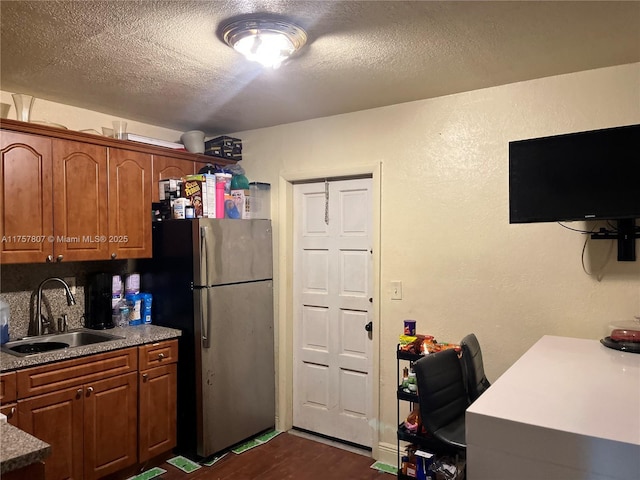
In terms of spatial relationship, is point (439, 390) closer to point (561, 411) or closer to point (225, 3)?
point (561, 411)

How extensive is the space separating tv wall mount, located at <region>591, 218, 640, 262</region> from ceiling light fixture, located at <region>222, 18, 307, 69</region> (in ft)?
5.97

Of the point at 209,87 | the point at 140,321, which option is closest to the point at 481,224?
the point at 209,87

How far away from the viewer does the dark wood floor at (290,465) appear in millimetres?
2869

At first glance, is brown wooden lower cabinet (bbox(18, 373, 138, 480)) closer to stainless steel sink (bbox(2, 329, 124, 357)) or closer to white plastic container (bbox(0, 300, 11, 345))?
stainless steel sink (bbox(2, 329, 124, 357))

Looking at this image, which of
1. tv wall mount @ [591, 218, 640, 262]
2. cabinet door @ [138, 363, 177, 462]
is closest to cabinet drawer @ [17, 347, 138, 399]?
cabinet door @ [138, 363, 177, 462]

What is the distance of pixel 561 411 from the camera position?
1342 millimetres

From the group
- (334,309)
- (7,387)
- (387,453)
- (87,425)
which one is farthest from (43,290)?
(387,453)

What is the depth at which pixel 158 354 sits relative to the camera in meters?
2.96

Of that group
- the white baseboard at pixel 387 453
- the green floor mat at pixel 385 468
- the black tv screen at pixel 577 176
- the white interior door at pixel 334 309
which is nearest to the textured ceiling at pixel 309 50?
the black tv screen at pixel 577 176

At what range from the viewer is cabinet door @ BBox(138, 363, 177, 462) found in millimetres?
2877

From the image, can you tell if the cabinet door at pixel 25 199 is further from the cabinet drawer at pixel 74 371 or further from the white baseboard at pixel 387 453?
the white baseboard at pixel 387 453

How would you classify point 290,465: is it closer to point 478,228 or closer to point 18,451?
point 478,228

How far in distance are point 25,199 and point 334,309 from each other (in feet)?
7.02

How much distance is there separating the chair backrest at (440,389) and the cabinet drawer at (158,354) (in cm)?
173
